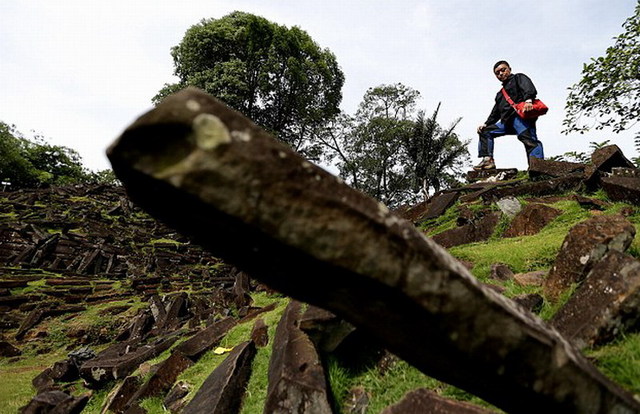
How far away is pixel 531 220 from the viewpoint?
15.7 feet

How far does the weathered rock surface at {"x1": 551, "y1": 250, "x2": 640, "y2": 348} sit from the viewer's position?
174 centimetres

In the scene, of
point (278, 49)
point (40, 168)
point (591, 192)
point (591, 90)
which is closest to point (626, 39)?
point (591, 90)

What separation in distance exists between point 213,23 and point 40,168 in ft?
66.3

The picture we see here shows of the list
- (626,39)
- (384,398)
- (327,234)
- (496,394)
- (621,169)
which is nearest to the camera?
(327,234)

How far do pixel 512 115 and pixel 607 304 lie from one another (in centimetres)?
625

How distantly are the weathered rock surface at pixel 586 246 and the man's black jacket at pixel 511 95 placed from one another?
5.10 m

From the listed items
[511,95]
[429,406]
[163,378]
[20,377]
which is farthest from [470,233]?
[20,377]

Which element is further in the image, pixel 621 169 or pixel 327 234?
pixel 621 169

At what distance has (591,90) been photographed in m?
11.1

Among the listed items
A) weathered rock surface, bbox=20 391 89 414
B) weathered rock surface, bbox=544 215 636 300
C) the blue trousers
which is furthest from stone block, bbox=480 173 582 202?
weathered rock surface, bbox=20 391 89 414

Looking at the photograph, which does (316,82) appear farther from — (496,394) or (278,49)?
(496,394)

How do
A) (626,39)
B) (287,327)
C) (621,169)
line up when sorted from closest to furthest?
(287,327)
(621,169)
(626,39)

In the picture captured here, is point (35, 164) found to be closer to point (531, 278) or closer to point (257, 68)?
point (257, 68)

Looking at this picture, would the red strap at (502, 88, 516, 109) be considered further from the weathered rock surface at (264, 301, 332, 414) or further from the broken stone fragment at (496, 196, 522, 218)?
the weathered rock surface at (264, 301, 332, 414)
